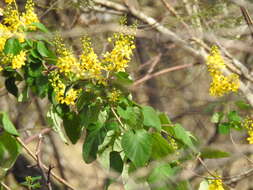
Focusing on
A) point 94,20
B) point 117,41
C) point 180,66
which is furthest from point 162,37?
point 117,41

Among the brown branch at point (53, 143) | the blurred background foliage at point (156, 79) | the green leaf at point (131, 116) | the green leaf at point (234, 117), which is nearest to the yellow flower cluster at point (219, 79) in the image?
the green leaf at point (234, 117)

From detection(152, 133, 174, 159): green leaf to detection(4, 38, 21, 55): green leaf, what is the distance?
0.50m

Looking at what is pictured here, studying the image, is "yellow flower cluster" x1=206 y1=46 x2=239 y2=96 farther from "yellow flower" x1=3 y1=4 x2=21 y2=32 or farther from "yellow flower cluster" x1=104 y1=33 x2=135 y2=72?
"yellow flower" x1=3 y1=4 x2=21 y2=32

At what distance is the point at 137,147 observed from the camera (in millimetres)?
1311

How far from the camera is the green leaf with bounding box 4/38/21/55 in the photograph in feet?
4.62

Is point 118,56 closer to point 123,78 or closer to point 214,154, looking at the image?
point 123,78

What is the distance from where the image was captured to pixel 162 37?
10.7 ft

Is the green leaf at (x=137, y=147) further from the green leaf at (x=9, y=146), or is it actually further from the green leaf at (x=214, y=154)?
the green leaf at (x=9, y=146)

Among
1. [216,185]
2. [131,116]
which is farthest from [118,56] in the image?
[216,185]

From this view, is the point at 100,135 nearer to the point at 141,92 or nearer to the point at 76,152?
the point at 76,152

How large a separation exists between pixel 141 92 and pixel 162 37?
1.45 feet

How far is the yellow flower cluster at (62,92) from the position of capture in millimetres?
1415

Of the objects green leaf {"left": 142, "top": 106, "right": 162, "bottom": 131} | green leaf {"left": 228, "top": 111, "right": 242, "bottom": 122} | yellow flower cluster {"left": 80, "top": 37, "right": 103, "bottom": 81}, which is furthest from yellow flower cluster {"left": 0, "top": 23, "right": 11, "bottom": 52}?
green leaf {"left": 228, "top": 111, "right": 242, "bottom": 122}

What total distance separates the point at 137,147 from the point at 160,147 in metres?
0.13
